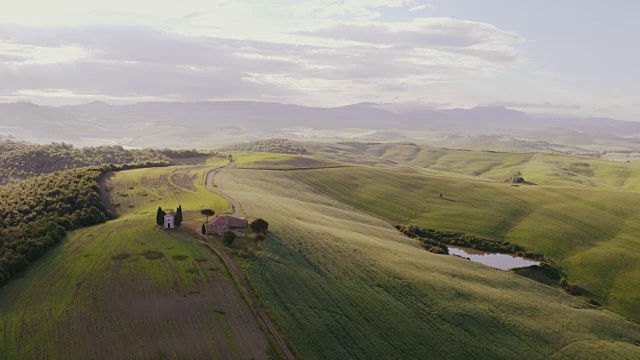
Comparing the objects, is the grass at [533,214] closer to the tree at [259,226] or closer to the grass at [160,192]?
the grass at [160,192]

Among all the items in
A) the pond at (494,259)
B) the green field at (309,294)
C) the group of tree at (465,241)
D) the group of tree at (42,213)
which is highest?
the group of tree at (42,213)

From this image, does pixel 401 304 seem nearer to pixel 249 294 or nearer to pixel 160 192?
pixel 249 294

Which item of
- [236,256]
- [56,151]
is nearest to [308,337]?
[236,256]

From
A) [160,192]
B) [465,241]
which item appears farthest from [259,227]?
[465,241]

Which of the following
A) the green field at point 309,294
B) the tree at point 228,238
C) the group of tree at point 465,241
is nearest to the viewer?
the green field at point 309,294

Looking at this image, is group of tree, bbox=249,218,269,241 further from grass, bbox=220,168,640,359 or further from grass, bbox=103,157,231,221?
grass, bbox=103,157,231,221

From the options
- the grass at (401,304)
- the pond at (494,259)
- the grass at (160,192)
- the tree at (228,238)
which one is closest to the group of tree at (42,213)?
the grass at (160,192)

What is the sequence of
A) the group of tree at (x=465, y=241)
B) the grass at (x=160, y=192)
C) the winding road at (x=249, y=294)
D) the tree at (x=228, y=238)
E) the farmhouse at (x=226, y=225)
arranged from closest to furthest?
the winding road at (x=249, y=294), the tree at (x=228, y=238), the farmhouse at (x=226, y=225), the grass at (x=160, y=192), the group of tree at (x=465, y=241)

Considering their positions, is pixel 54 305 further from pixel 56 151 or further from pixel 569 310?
pixel 56 151
